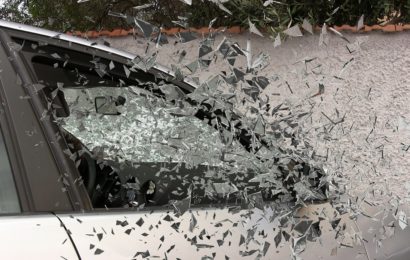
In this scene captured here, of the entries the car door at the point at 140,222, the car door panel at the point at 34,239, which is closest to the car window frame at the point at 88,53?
the car door at the point at 140,222

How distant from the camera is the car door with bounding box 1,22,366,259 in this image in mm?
1537

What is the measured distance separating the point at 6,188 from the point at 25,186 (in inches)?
1.9

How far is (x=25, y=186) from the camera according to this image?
4.99 ft

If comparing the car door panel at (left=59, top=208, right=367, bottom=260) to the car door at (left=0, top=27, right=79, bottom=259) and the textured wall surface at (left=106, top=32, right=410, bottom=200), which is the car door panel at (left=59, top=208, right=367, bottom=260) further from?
the textured wall surface at (left=106, top=32, right=410, bottom=200)

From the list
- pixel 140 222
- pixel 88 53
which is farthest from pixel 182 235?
pixel 88 53

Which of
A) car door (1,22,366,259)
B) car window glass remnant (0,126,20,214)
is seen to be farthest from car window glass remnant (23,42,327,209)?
car window glass remnant (0,126,20,214)

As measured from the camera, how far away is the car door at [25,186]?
1384 millimetres

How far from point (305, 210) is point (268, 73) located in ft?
1.48

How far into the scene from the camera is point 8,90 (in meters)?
1.62

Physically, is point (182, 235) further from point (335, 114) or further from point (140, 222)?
point (335, 114)

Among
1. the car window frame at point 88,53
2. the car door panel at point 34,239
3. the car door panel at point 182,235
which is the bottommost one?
the car door panel at point 182,235

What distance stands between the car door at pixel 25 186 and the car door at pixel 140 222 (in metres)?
0.05

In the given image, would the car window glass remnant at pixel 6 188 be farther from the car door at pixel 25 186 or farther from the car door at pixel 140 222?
the car door at pixel 140 222

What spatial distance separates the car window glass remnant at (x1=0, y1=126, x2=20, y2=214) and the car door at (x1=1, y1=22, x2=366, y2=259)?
11 cm
